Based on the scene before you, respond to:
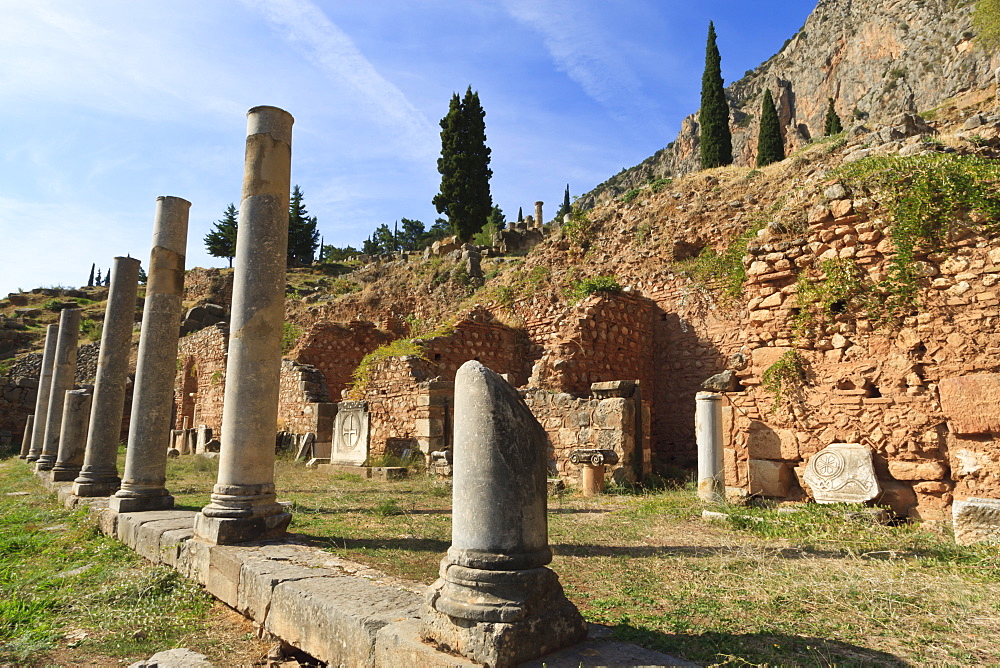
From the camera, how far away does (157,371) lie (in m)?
8.14

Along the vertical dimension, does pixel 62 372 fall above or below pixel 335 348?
below

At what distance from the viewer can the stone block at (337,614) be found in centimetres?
321

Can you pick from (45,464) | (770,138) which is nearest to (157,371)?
(45,464)

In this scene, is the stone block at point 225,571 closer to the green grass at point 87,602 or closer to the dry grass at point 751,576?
the green grass at point 87,602

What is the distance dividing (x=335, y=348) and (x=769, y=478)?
1752cm

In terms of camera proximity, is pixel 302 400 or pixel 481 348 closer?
pixel 481 348

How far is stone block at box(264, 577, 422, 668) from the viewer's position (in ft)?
10.5

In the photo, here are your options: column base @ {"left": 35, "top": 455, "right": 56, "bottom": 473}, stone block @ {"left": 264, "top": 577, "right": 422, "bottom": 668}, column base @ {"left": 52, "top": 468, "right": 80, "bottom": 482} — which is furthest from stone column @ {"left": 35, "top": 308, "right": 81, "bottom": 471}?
stone block @ {"left": 264, "top": 577, "right": 422, "bottom": 668}

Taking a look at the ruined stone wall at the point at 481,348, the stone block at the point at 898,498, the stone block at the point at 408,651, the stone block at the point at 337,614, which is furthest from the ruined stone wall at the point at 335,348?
the stone block at the point at 408,651

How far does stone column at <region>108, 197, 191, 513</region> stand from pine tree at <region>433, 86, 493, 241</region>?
30.2m

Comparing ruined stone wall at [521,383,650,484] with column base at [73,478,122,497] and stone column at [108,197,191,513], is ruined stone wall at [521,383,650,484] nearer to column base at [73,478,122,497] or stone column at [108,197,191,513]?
stone column at [108,197,191,513]

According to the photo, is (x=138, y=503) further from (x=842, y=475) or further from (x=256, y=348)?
(x=842, y=475)

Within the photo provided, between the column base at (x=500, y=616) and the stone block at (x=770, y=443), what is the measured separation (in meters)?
5.61

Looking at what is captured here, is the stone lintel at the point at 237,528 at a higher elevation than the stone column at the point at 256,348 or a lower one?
lower
